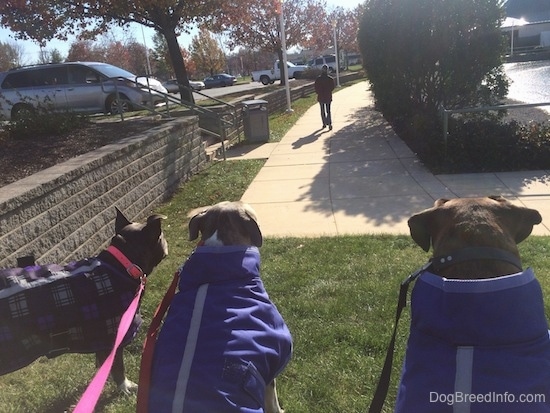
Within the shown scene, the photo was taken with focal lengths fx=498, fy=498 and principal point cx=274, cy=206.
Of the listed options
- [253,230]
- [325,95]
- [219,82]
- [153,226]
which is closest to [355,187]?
[153,226]

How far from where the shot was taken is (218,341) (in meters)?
2.08

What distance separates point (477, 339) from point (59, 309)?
217cm

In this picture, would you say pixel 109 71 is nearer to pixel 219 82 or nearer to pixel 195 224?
pixel 195 224

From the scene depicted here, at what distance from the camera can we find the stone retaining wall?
425 cm

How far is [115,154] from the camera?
631 centimetres

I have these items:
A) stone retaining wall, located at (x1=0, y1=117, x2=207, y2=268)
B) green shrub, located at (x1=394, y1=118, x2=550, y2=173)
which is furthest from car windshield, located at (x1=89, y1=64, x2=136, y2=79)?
green shrub, located at (x1=394, y1=118, x2=550, y2=173)

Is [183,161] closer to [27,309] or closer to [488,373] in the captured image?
[27,309]

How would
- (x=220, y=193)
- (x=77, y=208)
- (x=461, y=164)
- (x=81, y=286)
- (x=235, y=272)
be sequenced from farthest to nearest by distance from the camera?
1. (x=461, y=164)
2. (x=220, y=193)
3. (x=77, y=208)
4. (x=81, y=286)
5. (x=235, y=272)

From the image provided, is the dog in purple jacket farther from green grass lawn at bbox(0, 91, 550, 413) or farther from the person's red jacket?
the person's red jacket

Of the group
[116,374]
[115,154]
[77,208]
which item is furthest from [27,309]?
[115,154]

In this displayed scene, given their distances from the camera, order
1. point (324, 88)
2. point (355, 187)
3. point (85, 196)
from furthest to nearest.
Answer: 1. point (324, 88)
2. point (355, 187)
3. point (85, 196)

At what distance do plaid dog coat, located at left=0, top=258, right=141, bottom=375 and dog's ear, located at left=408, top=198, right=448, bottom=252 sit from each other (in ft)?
5.53

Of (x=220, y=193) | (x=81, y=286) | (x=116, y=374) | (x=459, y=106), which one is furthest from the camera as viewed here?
(x=459, y=106)

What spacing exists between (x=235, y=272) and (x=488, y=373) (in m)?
1.19
